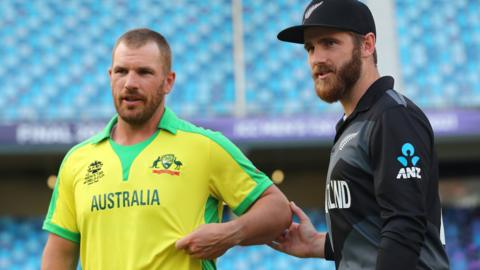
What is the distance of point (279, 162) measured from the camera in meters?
9.38

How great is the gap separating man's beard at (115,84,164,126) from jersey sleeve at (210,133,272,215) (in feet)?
0.99

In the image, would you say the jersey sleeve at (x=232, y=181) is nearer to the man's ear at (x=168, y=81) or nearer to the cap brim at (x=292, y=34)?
the man's ear at (x=168, y=81)

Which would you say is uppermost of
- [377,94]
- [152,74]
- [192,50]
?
[192,50]

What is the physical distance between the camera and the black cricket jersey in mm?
2242

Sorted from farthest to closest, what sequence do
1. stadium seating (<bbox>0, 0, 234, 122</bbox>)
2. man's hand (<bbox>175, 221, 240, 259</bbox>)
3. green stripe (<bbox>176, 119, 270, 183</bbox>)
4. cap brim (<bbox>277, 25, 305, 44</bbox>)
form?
stadium seating (<bbox>0, 0, 234, 122</bbox>), green stripe (<bbox>176, 119, 270, 183</bbox>), man's hand (<bbox>175, 221, 240, 259</bbox>), cap brim (<bbox>277, 25, 305, 44</bbox>)

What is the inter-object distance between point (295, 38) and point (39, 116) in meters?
6.85

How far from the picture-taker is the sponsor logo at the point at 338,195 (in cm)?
246

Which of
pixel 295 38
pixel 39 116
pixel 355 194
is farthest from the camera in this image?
pixel 39 116

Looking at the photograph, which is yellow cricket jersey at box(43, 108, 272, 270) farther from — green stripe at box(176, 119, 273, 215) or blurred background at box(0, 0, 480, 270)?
blurred background at box(0, 0, 480, 270)

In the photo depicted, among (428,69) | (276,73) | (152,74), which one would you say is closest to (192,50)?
(276,73)

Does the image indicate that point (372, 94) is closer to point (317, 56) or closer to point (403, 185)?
point (317, 56)

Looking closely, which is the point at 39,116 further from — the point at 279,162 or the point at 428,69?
the point at 428,69

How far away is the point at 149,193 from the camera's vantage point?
9.58 feet

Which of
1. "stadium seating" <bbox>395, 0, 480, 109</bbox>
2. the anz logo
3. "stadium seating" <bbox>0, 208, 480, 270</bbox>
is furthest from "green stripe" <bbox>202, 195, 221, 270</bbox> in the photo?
"stadium seating" <bbox>395, 0, 480, 109</bbox>
